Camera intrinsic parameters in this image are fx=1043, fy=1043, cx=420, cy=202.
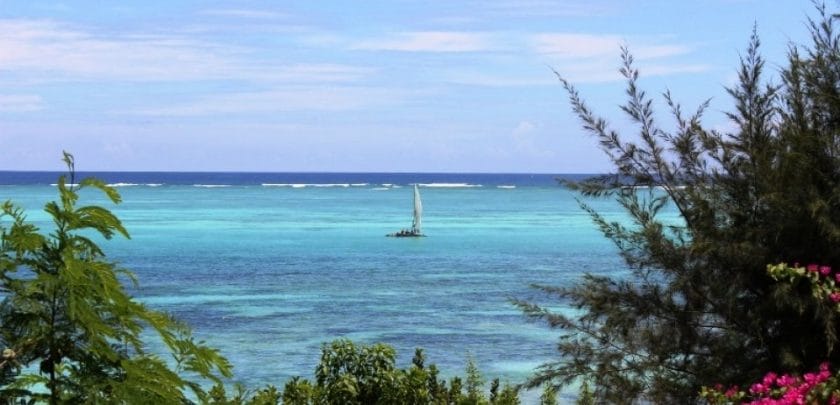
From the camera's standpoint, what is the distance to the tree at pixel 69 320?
7.88 feet

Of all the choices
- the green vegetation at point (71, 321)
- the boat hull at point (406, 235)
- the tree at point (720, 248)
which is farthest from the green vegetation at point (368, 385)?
the boat hull at point (406, 235)

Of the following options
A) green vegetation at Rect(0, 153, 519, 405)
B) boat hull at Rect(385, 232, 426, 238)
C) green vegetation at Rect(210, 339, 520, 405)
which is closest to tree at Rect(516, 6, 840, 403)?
green vegetation at Rect(210, 339, 520, 405)

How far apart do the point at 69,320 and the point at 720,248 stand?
5554mm

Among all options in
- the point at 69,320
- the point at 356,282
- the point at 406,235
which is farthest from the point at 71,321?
A: the point at 406,235

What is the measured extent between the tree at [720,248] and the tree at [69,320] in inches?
200

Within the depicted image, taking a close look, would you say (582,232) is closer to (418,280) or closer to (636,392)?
(418,280)

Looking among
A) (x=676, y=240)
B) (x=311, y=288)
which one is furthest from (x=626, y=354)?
(x=311, y=288)

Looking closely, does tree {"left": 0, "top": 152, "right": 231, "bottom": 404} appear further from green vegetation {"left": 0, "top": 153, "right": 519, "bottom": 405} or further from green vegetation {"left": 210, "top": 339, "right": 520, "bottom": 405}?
green vegetation {"left": 210, "top": 339, "right": 520, "bottom": 405}

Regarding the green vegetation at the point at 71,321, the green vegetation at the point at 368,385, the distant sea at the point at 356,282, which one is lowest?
the distant sea at the point at 356,282

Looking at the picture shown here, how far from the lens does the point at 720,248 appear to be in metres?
7.19

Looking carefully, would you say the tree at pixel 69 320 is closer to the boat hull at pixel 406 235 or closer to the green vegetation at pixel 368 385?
the green vegetation at pixel 368 385

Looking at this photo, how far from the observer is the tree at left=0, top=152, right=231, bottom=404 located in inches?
94.5

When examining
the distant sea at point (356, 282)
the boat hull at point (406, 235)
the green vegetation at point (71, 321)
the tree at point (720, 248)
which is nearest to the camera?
the green vegetation at point (71, 321)

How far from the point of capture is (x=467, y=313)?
2961 cm
